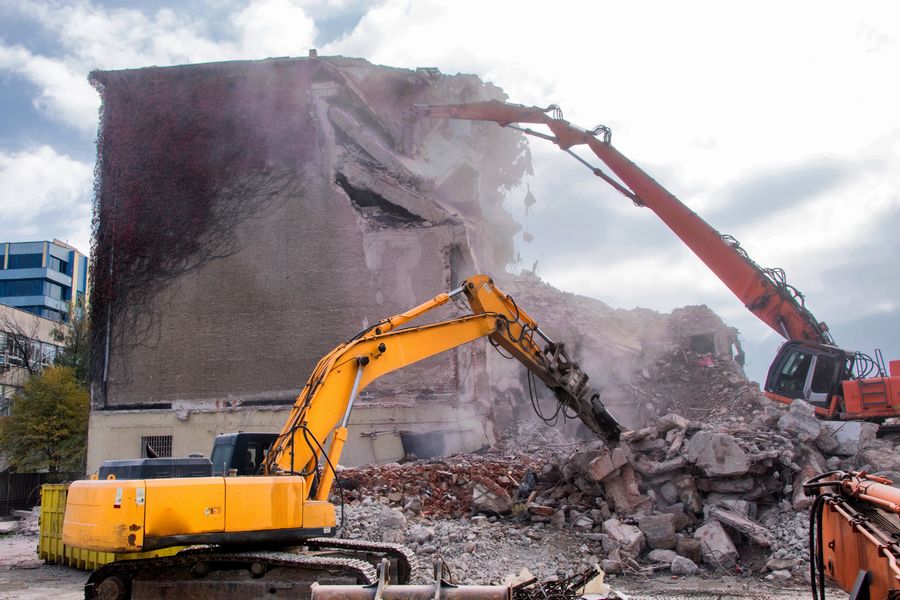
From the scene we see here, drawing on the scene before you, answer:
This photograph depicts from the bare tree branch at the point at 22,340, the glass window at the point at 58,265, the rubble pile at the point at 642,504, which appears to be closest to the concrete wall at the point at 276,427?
the rubble pile at the point at 642,504

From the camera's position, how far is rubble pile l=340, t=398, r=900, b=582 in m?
10.6

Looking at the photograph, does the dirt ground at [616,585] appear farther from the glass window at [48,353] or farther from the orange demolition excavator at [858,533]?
the glass window at [48,353]

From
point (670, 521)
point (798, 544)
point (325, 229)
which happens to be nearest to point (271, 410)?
point (325, 229)

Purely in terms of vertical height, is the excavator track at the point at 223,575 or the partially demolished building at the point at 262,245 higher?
the partially demolished building at the point at 262,245

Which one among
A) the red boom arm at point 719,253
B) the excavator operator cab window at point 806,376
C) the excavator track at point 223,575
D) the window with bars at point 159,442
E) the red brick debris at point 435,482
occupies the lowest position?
the excavator track at point 223,575

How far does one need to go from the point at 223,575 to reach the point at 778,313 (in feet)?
45.8

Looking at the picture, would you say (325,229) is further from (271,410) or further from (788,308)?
(788,308)

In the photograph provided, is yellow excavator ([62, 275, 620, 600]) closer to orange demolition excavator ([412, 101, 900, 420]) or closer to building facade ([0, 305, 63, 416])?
orange demolition excavator ([412, 101, 900, 420])

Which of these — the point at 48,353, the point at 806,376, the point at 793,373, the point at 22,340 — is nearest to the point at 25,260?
the point at 48,353

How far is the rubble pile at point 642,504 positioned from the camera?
10578 mm

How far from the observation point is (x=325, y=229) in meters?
21.8

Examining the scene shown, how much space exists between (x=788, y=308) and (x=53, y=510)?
52.3 ft

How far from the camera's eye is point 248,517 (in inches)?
274

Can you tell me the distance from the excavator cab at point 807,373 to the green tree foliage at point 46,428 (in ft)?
76.1
